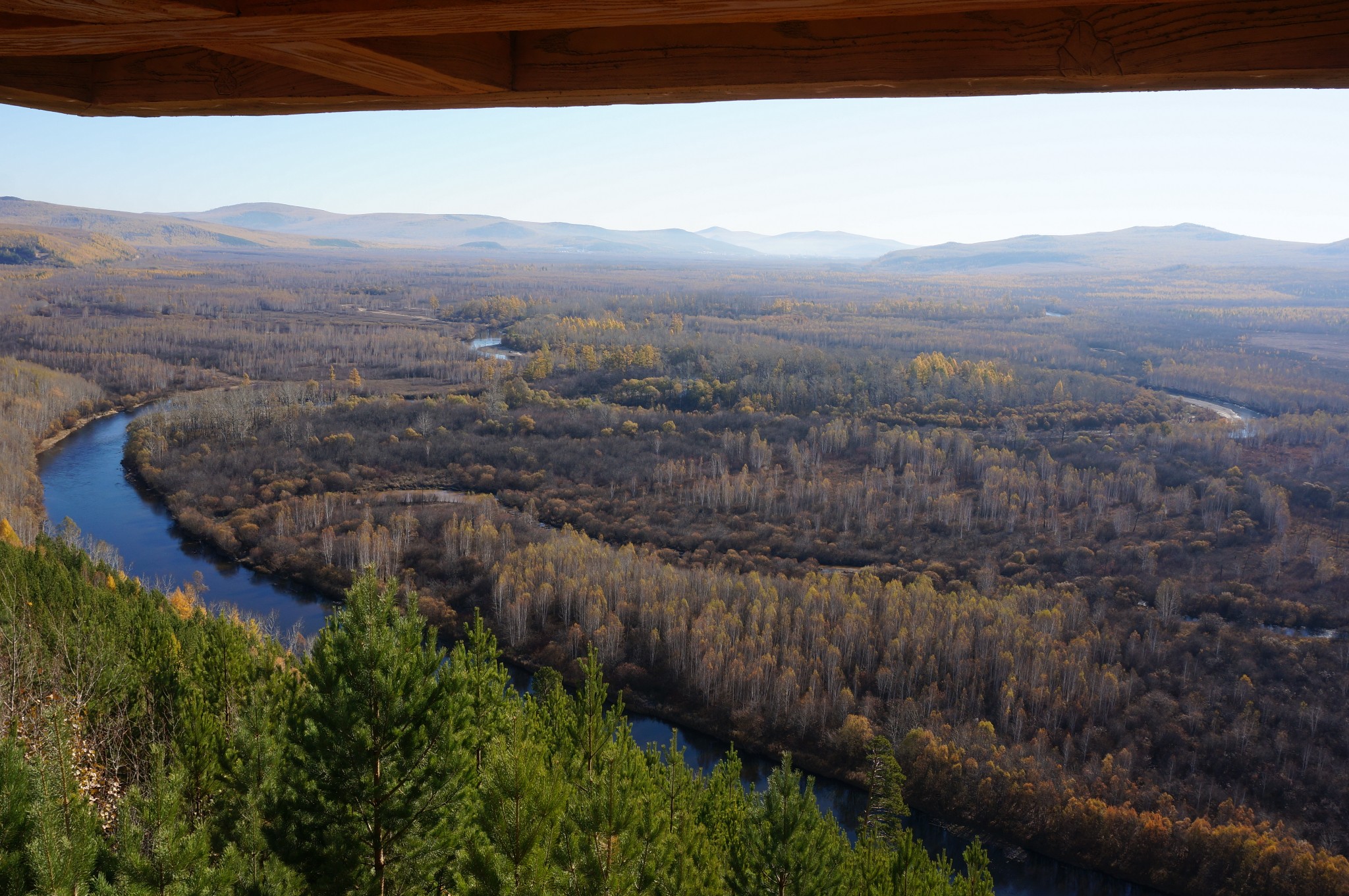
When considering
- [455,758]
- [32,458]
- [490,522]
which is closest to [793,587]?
[490,522]

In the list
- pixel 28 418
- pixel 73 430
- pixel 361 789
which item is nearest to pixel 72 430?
pixel 73 430

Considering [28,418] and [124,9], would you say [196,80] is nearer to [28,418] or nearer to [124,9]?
[124,9]

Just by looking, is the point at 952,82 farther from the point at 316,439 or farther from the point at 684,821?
the point at 316,439

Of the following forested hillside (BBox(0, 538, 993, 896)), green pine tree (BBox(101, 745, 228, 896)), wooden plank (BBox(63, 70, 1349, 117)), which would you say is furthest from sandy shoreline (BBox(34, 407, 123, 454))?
wooden plank (BBox(63, 70, 1349, 117))

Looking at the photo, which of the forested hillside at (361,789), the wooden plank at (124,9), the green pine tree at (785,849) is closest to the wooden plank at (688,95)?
the wooden plank at (124,9)

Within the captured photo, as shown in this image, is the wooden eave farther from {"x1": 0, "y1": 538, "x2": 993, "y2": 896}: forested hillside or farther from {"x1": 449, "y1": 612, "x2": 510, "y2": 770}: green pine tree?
{"x1": 449, "y1": 612, "x2": 510, "y2": 770}: green pine tree

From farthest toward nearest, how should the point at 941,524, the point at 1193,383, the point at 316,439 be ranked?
the point at 1193,383 → the point at 316,439 → the point at 941,524

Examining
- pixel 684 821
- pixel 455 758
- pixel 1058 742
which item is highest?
pixel 455 758
